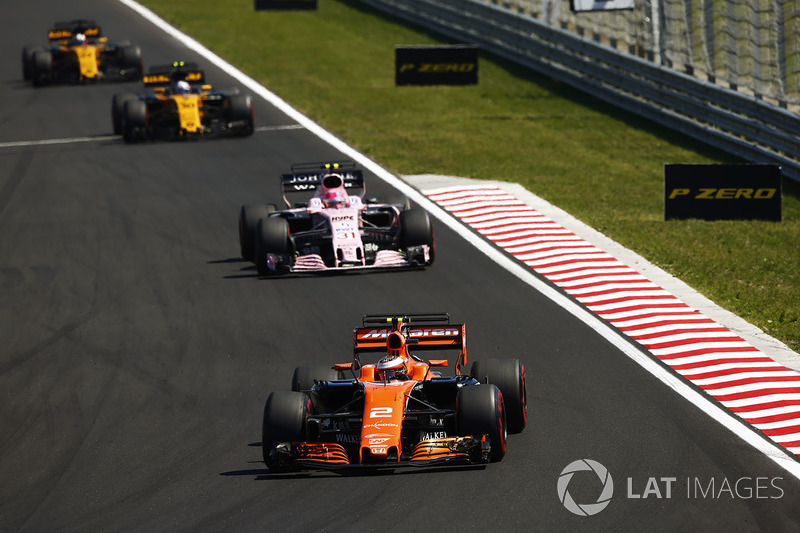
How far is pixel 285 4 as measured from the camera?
5097 cm

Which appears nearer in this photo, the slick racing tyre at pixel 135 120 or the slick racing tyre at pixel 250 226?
the slick racing tyre at pixel 250 226

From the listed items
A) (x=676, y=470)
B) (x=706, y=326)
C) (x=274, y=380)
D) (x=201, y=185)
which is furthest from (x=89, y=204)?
(x=676, y=470)

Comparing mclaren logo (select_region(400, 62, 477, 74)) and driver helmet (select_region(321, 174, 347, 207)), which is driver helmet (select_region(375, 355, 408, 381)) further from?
mclaren logo (select_region(400, 62, 477, 74))

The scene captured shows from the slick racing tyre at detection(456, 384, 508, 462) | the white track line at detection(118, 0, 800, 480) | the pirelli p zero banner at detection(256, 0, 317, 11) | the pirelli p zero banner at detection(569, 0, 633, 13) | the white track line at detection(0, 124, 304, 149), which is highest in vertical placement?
the pirelli p zero banner at detection(569, 0, 633, 13)

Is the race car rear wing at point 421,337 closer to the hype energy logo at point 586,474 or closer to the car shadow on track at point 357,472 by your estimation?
the car shadow on track at point 357,472

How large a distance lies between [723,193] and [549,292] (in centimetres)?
567

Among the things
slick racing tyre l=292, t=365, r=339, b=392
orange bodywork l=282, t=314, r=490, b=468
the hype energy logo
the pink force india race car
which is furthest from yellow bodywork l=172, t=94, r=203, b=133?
the hype energy logo

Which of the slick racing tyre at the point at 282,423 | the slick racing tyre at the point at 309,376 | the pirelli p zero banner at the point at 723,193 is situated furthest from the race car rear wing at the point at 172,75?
the slick racing tyre at the point at 282,423

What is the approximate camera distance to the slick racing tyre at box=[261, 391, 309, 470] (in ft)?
40.9

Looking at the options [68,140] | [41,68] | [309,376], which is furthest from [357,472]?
[41,68]

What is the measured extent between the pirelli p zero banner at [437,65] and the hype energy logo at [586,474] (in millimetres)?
24785

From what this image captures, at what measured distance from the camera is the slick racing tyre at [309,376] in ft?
44.8

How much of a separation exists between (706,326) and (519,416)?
17.2 feet
